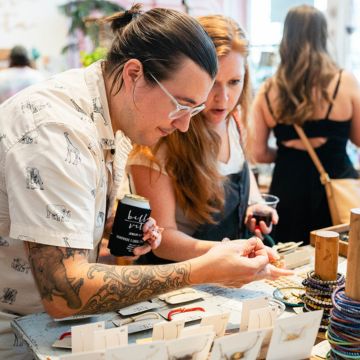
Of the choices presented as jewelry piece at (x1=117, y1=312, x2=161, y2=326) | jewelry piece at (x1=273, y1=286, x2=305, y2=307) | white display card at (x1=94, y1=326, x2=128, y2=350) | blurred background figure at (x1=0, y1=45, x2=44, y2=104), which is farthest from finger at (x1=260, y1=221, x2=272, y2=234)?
blurred background figure at (x1=0, y1=45, x2=44, y2=104)

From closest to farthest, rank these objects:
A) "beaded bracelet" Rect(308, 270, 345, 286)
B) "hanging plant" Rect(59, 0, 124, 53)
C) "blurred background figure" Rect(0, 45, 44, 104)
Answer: "beaded bracelet" Rect(308, 270, 345, 286) → "blurred background figure" Rect(0, 45, 44, 104) → "hanging plant" Rect(59, 0, 124, 53)

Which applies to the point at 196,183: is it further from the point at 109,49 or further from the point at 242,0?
the point at 242,0

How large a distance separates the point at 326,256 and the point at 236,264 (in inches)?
8.4

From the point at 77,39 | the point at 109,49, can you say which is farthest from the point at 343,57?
the point at 109,49

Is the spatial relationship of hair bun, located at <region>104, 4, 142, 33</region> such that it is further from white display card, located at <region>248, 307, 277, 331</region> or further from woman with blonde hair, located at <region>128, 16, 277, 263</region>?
white display card, located at <region>248, 307, 277, 331</region>

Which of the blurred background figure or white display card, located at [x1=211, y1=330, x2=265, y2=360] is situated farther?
the blurred background figure

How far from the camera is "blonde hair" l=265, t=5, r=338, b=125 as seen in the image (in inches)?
94.4

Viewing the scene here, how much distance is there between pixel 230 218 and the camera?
1.85m

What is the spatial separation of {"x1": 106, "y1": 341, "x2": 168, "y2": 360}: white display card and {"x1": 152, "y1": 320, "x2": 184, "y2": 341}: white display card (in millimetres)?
92

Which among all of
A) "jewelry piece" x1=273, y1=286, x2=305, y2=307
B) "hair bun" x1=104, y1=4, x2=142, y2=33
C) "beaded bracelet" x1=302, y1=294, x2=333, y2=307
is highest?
"hair bun" x1=104, y1=4, x2=142, y2=33

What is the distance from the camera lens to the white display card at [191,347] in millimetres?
942

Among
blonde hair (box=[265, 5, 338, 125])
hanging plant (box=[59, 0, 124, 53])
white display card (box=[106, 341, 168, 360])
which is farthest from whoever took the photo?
hanging plant (box=[59, 0, 124, 53])

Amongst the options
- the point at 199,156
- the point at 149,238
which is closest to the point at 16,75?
the point at 199,156

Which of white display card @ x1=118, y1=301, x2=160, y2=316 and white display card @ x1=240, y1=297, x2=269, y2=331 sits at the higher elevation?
white display card @ x1=240, y1=297, x2=269, y2=331
